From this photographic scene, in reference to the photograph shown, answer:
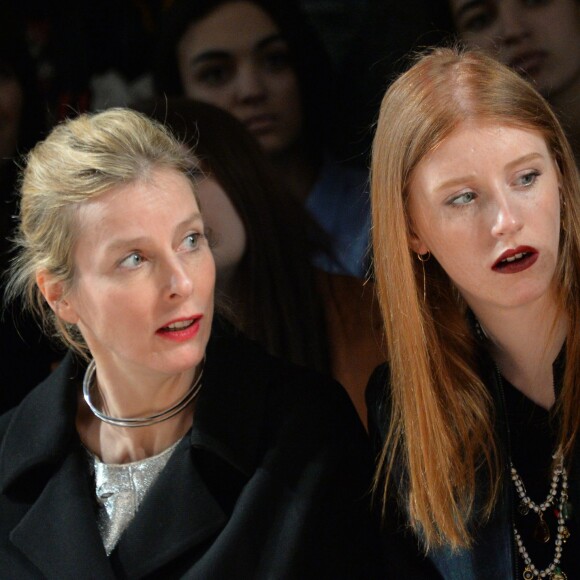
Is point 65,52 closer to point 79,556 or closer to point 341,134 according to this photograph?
point 341,134

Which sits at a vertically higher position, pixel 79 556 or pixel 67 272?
pixel 67 272

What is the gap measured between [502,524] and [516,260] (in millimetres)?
432

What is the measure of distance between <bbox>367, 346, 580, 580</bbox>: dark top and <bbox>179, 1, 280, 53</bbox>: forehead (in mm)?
845

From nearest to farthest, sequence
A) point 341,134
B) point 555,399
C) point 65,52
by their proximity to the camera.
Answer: point 555,399, point 341,134, point 65,52

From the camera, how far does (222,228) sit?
2115 millimetres

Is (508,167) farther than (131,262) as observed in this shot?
No

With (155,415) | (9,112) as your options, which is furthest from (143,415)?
(9,112)

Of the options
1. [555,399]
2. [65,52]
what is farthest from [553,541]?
[65,52]

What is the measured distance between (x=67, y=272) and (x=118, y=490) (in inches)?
15.6

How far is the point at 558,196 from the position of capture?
160 centimetres

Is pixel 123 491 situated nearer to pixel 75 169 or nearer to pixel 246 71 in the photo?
pixel 75 169

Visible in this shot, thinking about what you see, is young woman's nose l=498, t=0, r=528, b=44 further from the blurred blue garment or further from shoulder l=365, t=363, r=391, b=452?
shoulder l=365, t=363, r=391, b=452

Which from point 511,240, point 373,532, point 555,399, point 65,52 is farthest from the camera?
point 65,52

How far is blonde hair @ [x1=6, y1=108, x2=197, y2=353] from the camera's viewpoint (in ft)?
5.66
